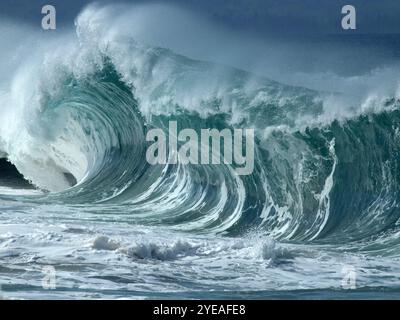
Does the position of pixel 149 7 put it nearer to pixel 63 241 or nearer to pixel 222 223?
pixel 222 223

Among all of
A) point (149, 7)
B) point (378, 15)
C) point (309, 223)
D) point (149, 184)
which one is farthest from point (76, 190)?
point (378, 15)

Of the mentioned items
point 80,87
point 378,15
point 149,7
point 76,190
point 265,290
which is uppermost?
point 378,15

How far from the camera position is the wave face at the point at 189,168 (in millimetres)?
10250

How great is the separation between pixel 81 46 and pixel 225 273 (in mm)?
8161

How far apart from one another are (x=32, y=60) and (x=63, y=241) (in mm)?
9214

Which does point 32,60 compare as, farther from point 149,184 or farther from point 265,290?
point 265,290

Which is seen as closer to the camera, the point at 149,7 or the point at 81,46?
the point at 81,46

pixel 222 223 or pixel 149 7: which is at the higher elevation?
→ pixel 149 7

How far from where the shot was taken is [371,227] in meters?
11.6

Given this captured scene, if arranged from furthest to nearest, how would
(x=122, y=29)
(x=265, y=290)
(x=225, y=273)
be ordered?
(x=122, y=29) → (x=225, y=273) → (x=265, y=290)

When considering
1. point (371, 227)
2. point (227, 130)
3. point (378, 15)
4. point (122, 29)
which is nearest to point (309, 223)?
point (371, 227)

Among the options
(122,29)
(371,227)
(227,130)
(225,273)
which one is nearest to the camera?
(225,273)

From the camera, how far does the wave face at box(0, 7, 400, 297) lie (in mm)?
10250

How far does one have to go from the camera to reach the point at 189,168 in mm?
14273
